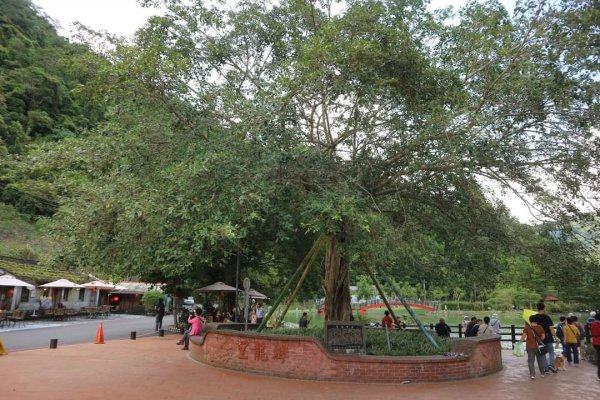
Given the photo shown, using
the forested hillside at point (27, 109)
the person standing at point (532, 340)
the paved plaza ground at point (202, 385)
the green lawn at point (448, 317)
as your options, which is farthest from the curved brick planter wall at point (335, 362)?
the forested hillside at point (27, 109)

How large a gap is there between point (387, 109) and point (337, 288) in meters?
5.47

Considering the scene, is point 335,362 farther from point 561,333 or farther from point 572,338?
point 561,333

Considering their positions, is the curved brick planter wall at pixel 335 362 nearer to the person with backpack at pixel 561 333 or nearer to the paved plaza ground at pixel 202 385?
the paved plaza ground at pixel 202 385

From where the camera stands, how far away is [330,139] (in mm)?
13453

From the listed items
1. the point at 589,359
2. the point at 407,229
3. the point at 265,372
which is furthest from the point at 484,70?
the point at 589,359

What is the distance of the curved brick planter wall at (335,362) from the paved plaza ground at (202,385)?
10.9 inches

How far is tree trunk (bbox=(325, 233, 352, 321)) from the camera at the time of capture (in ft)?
44.4

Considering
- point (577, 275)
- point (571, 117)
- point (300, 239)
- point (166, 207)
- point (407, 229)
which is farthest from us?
point (300, 239)

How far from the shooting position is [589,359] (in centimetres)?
1436

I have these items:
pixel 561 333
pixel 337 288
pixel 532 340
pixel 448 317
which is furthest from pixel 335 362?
pixel 448 317

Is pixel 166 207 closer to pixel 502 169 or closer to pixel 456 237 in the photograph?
pixel 502 169

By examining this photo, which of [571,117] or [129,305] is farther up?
[571,117]

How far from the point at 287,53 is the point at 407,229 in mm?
6506

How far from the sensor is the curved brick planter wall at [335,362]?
1026 centimetres
